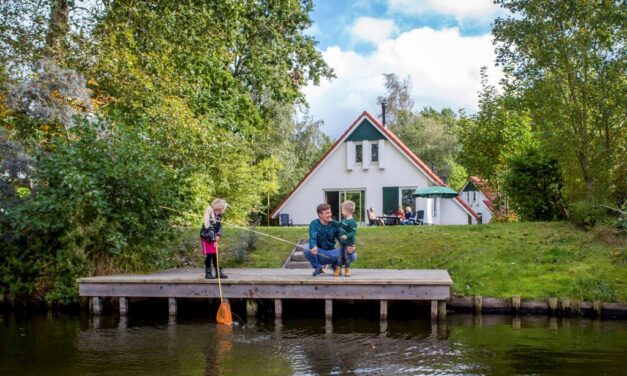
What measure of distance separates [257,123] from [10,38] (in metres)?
10.7

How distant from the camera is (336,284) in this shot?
1194cm

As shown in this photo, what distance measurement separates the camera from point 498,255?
15.5 metres

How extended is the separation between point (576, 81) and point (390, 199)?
14.9 meters

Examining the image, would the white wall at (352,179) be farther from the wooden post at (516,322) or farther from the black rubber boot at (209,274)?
the black rubber boot at (209,274)

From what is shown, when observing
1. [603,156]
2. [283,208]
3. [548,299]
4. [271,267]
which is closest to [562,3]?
[603,156]

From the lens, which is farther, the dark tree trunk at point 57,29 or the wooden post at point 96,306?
the dark tree trunk at point 57,29


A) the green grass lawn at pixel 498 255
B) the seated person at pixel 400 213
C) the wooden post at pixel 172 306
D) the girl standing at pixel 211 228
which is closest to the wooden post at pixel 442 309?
the green grass lawn at pixel 498 255

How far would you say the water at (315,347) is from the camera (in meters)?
8.40

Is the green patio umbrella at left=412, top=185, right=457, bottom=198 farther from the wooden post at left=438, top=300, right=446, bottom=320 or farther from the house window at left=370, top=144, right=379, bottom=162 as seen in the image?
the wooden post at left=438, top=300, right=446, bottom=320

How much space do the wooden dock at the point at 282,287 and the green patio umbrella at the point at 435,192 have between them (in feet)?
53.5

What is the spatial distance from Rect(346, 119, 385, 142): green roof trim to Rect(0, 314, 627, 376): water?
20.6 meters

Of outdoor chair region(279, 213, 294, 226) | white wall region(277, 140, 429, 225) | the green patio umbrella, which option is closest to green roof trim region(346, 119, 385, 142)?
Answer: white wall region(277, 140, 429, 225)

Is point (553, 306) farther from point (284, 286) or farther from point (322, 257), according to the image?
point (284, 286)

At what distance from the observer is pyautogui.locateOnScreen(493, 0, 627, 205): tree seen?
17.7m
